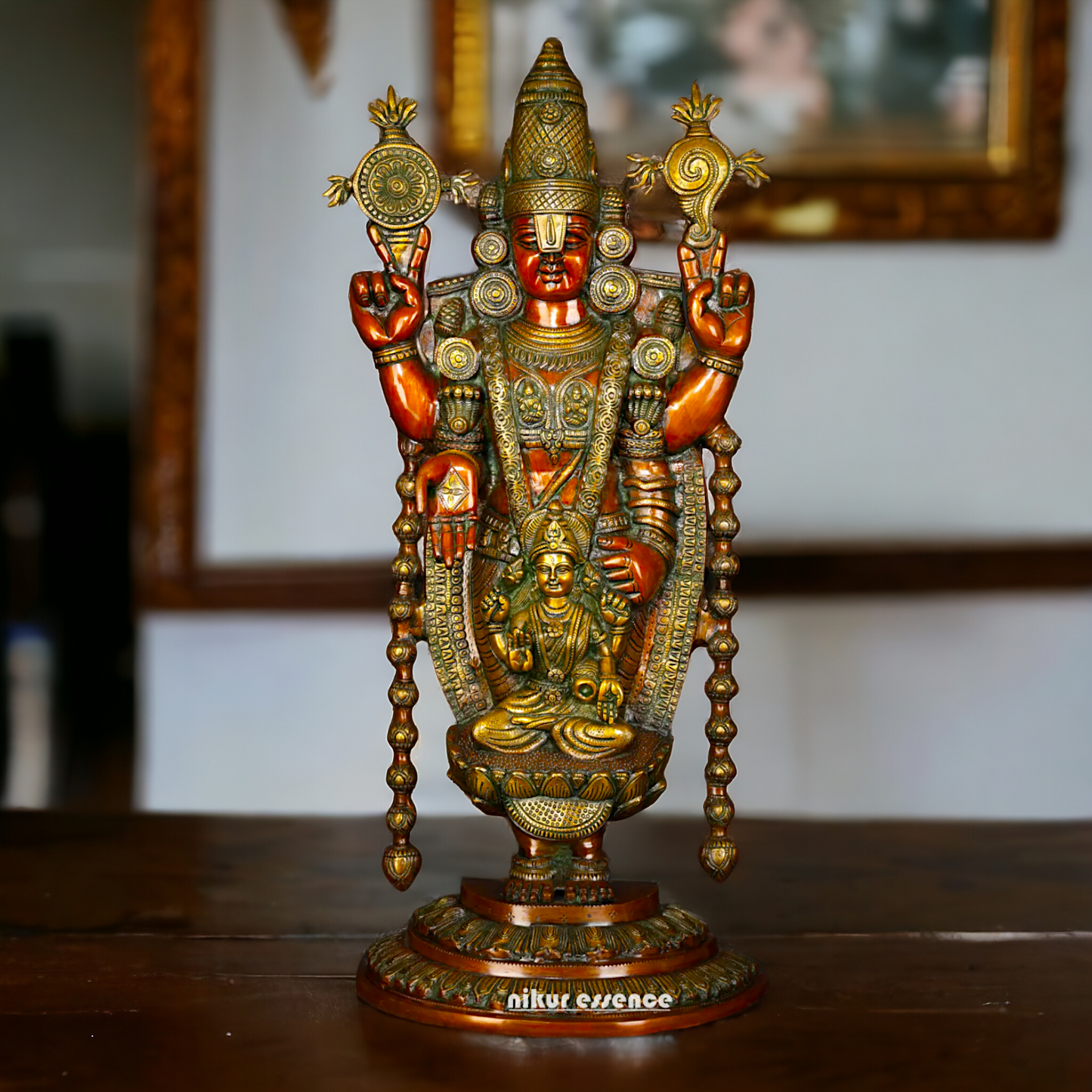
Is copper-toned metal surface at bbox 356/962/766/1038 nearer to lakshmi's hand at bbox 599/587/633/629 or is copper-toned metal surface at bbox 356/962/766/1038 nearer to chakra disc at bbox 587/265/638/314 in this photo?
lakshmi's hand at bbox 599/587/633/629

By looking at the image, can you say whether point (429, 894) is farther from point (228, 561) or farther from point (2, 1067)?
point (228, 561)

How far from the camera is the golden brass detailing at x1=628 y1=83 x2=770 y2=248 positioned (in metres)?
1.37

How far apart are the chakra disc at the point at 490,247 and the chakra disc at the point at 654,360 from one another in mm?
153

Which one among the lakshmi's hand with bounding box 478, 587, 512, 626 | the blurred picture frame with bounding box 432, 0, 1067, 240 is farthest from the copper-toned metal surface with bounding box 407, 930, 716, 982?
the blurred picture frame with bounding box 432, 0, 1067, 240

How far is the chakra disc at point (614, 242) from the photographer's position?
4.58 feet

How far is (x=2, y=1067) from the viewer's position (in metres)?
1.16

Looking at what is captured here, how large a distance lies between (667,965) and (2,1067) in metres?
0.53

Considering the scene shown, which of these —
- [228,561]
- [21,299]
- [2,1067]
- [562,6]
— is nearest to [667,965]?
[2,1067]

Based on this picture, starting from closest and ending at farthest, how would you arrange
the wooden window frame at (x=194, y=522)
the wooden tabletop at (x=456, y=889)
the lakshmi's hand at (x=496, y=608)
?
the wooden tabletop at (x=456, y=889) < the lakshmi's hand at (x=496, y=608) < the wooden window frame at (x=194, y=522)

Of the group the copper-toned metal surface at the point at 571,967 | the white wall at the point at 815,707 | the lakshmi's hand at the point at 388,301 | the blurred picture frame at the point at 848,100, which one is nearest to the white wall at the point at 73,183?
the white wall at the point at 815,707

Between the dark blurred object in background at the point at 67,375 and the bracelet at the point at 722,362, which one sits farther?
the dark blurred object in background at the point at 67,375

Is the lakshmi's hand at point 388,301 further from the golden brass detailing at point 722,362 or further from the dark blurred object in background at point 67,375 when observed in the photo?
the dark blurred object in background at point 67,375

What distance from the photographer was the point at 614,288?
4.58ft

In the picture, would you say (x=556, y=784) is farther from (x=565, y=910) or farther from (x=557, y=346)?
(x=557, y=346)
